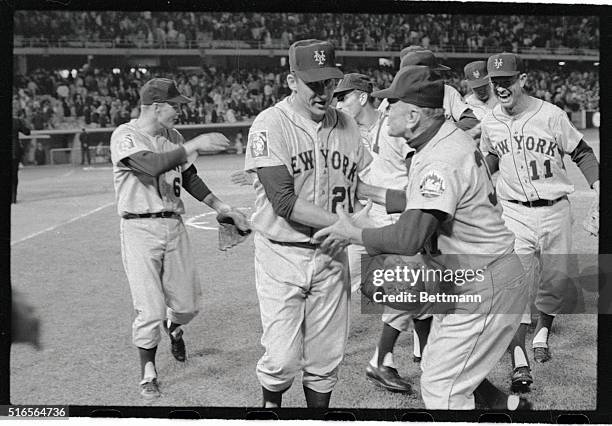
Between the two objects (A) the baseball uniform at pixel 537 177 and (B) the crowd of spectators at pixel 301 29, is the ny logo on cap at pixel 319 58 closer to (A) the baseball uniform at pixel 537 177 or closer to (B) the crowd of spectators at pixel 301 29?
(B) the crowd of spectators at pixel 301 29

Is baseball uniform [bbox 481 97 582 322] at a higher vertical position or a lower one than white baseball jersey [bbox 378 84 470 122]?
lower

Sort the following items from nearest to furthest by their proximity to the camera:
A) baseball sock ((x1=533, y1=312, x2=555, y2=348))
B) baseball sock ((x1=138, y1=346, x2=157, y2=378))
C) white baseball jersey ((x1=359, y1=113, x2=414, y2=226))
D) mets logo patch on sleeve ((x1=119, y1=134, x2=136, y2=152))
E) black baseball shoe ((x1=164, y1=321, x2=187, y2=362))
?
mets logo patch on sleeve ((x1=119, y1=134, x2=136, y2=152)), baseball sock ((x1=138, y1=346, x2=157, y2=378)), black baseball shoe ((x1=164, y1=321, x2=187, y2=362)), baseball sock ((x1=533, y1=312, x2=555, y2=348)), white baseball jersey ((x1=359, y1=113, x2=414, y2=226))

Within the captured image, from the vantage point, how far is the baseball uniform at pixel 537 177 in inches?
194

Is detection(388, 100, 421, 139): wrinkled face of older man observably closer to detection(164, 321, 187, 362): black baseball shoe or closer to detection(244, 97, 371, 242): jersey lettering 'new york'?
detection(244, 97, 371, 242): jersey lettering 'new york'

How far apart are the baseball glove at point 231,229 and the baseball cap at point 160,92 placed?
0.66 metres

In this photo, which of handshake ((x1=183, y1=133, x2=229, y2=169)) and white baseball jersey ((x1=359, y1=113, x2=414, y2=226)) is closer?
handshake ((x1=183, y1=133, x2=229, y2=169))

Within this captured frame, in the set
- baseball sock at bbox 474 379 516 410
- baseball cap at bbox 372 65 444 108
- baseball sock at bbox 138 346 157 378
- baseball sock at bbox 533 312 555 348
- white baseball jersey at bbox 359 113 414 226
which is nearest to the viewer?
baseball cap at bbox 372 65 444 108

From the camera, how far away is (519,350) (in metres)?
4.72

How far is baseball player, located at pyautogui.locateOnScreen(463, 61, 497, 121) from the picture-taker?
15.7 feet

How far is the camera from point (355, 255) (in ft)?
16.3

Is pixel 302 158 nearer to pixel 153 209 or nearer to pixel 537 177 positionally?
pixel 153 209

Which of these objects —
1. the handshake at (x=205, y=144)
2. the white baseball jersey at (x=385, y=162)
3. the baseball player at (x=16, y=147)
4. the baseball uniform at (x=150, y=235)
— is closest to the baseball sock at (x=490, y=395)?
the white baseball jersey at (x=385, y=162)

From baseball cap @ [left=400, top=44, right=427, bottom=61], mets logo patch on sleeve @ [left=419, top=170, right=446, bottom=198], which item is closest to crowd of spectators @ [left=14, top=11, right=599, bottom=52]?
baseball cap @ [left=400, top=44, right=427, bottom=61]

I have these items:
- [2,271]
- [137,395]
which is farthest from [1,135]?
[137,395]
